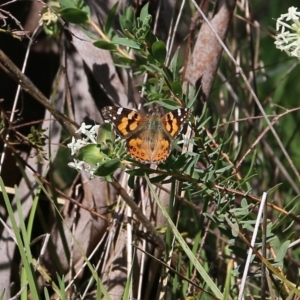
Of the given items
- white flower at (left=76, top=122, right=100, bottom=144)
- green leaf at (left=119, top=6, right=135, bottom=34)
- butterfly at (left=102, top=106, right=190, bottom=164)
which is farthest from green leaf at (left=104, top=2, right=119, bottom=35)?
white flower at (left=76, top=122, right=100, bottom=144)

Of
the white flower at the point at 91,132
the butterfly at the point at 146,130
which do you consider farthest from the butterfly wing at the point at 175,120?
the white flower at the point at 91,132

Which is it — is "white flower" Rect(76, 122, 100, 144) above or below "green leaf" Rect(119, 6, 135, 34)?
below

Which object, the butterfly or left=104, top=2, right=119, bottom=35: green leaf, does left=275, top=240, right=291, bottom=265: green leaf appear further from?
left=104, top=2, right=119, bottom=35: green leaf

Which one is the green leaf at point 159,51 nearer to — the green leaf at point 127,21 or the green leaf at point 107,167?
the green leaf at point 127,21

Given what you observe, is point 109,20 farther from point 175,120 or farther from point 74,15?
point 175,120

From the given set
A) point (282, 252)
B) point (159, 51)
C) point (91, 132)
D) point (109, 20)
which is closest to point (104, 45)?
point (109, 20)

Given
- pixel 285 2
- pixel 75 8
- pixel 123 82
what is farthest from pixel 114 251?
pixel 285 2
